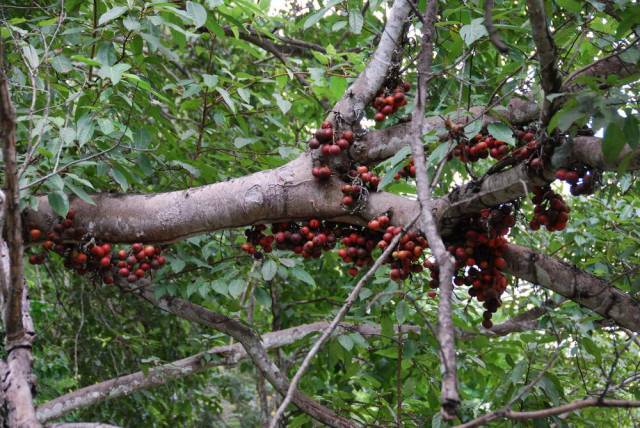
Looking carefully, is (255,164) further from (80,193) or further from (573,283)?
(573,283)

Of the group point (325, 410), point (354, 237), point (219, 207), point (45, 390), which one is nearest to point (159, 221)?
Answer: point (219, 207)

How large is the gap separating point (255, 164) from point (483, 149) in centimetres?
138

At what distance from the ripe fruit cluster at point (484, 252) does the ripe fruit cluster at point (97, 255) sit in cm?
101

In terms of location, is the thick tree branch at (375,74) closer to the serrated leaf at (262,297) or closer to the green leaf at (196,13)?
the green leaf at (196,13)

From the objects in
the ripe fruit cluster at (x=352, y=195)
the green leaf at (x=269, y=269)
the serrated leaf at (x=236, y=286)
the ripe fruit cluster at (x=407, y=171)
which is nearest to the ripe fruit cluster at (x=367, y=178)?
the ripe fruit cluster at (x=352, y=195)

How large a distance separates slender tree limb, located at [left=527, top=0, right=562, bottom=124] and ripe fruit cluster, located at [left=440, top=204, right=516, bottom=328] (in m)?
0.40

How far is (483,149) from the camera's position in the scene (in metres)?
2.08

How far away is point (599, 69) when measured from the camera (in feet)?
6.75

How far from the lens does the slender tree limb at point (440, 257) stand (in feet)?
3.13

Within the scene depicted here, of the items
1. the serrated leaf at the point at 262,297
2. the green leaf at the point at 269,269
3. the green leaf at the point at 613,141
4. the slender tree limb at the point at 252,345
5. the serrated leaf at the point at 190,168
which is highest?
the green leaf at the point at 613,141

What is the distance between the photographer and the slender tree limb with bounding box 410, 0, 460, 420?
95 cm

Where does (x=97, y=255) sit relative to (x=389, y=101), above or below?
below

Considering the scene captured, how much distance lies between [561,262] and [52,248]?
1681 mm

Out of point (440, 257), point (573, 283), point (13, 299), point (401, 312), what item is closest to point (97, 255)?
point (13, 299)
